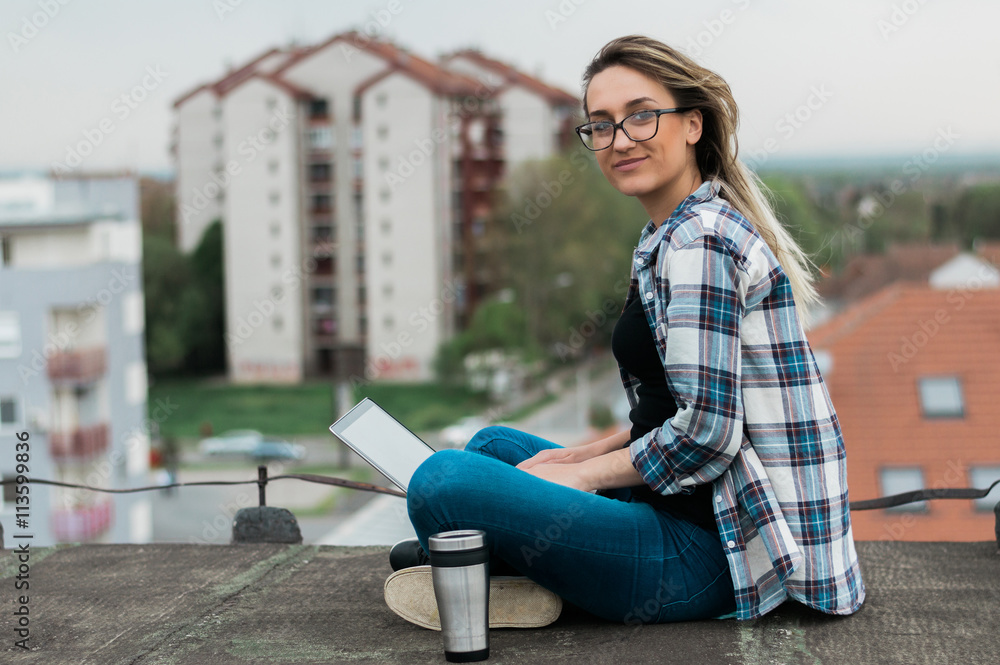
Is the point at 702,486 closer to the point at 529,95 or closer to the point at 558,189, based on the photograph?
the point at 558,189

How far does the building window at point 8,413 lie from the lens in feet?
74.5

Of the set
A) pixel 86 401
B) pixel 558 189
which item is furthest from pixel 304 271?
pixel 86 401

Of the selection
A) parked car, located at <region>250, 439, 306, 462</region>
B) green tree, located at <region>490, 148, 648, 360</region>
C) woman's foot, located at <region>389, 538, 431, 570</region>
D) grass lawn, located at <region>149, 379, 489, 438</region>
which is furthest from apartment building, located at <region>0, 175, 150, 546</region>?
woman's foot, located at <region>389, 538, 431, 570</region>

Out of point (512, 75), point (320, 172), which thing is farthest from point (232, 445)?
point (512, 75)

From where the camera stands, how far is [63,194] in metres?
23.4

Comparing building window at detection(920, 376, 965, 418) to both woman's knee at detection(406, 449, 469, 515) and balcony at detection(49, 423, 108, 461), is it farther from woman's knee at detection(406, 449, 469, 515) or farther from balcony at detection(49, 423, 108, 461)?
balcony at detection(49, 423, 108, 461)

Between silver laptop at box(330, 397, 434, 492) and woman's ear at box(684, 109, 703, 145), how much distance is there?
68 centimetres

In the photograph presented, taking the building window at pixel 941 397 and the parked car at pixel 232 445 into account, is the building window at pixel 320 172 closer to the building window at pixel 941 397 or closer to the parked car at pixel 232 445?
the parked car at pixel 232 445

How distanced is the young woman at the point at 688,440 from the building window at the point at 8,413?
76.3ft

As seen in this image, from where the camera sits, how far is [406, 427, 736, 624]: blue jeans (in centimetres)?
164

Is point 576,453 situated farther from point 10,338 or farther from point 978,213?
point 978,213

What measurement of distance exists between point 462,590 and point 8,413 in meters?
23.5

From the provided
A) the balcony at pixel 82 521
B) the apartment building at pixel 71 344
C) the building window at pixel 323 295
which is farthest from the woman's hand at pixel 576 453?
the building window at pixel 323 295

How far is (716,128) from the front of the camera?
5.85ft
